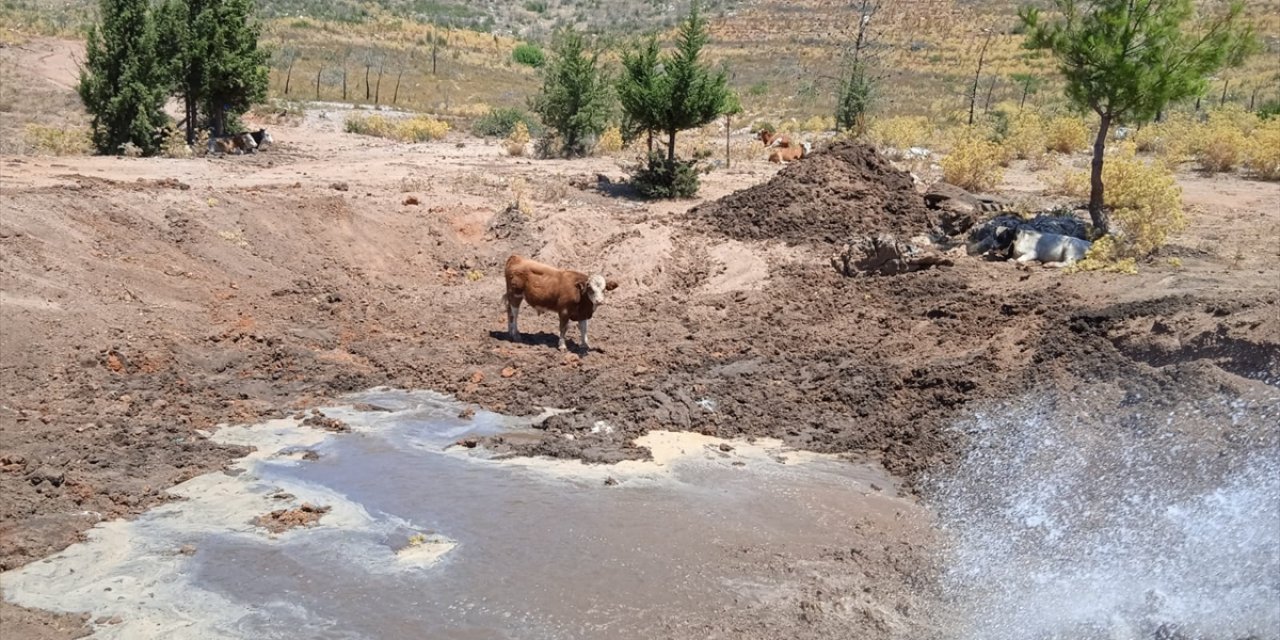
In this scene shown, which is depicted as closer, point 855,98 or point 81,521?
point 81,521

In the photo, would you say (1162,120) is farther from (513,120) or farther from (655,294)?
(655,294)

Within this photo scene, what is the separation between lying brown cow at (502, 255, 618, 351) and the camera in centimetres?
1330

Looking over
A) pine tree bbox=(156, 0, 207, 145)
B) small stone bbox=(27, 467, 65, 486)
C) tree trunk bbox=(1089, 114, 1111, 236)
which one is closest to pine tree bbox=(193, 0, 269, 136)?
pine tree bbox=(156, 0, 207, 145)

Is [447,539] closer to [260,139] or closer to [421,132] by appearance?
[260,139]

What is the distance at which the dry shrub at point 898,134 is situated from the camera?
29328mm

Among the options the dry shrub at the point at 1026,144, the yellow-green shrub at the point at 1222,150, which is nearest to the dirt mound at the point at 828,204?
the dry shrub at the point at 1026,144

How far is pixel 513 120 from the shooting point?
35.1 m

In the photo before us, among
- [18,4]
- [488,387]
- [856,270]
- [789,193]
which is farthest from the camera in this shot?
[18,4]

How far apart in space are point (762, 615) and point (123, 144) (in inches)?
868

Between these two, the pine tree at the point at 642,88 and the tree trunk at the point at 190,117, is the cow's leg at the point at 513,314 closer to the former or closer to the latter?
the pine tree at the point at 642,88

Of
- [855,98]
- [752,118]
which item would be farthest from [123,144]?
[752,118]

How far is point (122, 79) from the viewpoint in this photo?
78.1 ft

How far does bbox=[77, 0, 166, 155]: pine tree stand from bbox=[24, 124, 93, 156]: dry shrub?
0.51 meters

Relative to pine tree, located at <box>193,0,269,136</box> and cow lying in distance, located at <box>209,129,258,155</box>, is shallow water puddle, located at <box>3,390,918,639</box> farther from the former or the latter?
pine tree, located at <box>193,0,269,136</box>
